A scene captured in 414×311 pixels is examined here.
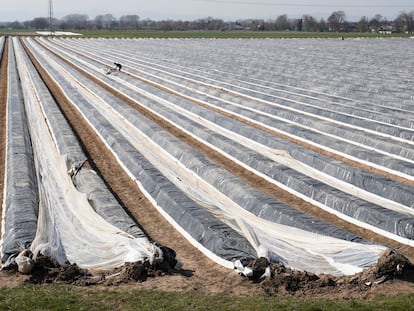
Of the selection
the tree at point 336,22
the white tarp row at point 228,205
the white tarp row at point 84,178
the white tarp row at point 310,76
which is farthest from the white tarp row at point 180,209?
the tree at point 336,22

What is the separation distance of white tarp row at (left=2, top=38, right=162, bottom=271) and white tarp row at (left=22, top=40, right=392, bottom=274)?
147 centimetres

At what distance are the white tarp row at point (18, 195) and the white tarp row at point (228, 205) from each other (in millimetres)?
2680

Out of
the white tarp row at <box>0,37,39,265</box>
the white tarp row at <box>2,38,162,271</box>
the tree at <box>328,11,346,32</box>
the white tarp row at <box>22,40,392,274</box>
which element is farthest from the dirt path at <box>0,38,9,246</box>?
the tree at <box>328,11,346,32</box>

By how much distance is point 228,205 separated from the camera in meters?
11.5

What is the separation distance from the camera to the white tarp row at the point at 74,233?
353 inches

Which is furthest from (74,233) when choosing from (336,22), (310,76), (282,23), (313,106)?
(282,23)

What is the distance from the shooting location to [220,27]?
171875mm

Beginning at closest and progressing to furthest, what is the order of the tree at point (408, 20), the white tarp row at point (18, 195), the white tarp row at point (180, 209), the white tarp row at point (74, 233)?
the white tarp row at point (74, 233), the white tarp row at point (180, 209), the white tarp row at point (18, 195), the tree at point (408, 20)

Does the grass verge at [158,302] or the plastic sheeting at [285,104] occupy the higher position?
the plastic sheeting at [285,104]

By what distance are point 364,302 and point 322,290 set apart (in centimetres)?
75

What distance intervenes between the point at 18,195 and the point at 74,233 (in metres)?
2.15

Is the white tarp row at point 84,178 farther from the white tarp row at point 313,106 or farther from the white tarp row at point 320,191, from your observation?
the white tarp row at point 313,106

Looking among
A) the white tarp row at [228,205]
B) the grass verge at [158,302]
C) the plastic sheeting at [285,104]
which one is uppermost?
the plastic sheeting at [285,104]

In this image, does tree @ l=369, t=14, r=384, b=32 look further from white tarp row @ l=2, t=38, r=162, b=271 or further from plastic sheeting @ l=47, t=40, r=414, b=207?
white tarp row @ l=2, t=38, r=162, b=271
